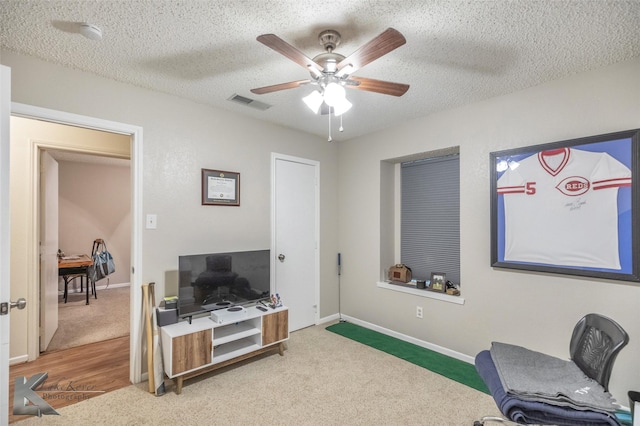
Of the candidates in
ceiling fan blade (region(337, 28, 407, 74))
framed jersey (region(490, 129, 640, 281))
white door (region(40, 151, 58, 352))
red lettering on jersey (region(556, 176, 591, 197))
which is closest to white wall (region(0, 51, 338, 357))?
white door (region(40, 151, 58, 352))

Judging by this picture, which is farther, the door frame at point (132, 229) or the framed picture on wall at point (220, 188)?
the framed picture on wall at point (220, 188)

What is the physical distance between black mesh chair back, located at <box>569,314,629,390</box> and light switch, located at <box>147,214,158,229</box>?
3.22 meters

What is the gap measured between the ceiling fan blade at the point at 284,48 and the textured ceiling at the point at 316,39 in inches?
10.3

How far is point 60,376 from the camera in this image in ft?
8.74

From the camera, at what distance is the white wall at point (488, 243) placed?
2195mm

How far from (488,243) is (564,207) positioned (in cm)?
67

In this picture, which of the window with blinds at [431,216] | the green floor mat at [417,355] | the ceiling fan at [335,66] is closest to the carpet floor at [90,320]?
the green floor mat at [417,355]

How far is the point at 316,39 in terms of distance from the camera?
76.6 inches

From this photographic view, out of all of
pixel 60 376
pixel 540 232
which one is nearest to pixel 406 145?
pixel 540 232

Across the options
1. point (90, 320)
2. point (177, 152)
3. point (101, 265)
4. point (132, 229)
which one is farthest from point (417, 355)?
point (101, 265)

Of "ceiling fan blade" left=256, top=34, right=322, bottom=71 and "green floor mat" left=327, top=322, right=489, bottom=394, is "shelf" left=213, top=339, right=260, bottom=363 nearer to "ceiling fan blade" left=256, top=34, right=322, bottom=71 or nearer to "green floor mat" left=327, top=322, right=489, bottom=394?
"green floor mat" left=327, top=322, right=489, bottom=394

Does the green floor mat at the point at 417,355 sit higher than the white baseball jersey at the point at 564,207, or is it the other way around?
the white baseball jersey at the point at 564,207

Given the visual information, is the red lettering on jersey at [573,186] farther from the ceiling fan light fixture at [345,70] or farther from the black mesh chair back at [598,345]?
the ceiling fan light fixture at [345,70]

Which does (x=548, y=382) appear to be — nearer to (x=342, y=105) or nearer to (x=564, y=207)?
(x=564, y=207)
